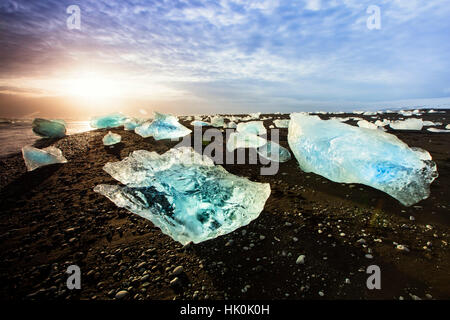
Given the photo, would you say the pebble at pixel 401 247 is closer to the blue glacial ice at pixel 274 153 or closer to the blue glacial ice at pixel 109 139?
the blue glacial ice at pixel 274 153

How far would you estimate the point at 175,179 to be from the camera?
109 inches

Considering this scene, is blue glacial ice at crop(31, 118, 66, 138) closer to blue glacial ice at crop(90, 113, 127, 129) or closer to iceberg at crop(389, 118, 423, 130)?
blue glacial ice at crop(90, 113, 127, 129)

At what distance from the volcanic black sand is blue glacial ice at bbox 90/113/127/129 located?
920 cm

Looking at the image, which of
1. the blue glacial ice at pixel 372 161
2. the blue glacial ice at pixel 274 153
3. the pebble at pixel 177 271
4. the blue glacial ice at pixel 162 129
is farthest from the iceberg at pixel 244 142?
the pebble at pixel 177 271

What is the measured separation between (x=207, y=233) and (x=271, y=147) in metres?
3.65

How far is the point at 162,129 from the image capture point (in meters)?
8.11

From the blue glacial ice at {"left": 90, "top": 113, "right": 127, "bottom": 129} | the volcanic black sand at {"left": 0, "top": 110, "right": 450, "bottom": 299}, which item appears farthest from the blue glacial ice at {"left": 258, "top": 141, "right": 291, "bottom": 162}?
the blue glacial ice at {"left": 90, "top": 113, "right": 127, "bottom": 129}

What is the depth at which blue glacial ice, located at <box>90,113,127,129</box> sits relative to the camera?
1182 cm

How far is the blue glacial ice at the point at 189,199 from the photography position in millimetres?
2412

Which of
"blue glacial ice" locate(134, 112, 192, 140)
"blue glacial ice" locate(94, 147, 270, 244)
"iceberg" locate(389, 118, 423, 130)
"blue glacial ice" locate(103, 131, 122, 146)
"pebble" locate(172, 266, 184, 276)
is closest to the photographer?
"pebble" locate(172, 266, 184, 276)

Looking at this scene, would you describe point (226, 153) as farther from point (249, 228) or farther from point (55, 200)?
point (55, 200)

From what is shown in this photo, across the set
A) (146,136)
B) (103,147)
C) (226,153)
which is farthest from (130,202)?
(146,136)
